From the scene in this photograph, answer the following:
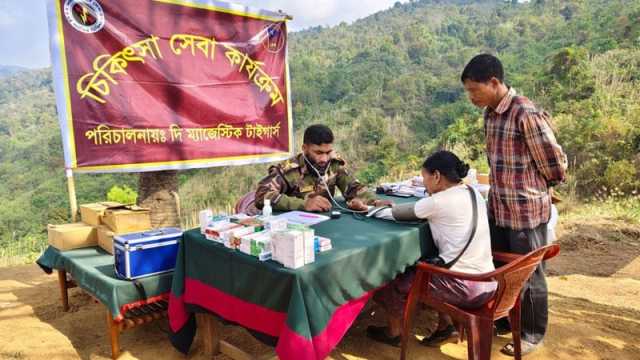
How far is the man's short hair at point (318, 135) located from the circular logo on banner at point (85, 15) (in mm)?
1889

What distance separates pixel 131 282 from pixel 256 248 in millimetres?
1053

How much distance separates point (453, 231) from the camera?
2.27 m

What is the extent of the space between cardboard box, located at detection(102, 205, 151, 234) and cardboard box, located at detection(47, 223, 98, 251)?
0.18m

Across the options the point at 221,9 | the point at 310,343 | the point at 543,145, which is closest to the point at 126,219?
the point at 310,343

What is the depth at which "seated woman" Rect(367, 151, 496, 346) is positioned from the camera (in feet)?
7.27

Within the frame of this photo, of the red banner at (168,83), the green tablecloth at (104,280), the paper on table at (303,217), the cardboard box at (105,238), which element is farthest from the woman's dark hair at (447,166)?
the red banner at (168,83)

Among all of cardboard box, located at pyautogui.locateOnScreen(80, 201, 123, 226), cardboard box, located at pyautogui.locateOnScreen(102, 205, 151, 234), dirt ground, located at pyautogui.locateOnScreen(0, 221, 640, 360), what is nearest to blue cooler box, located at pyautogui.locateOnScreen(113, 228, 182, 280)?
cardboard box, located at pyautogui.locateOnScreen(102, 205, 151, 234)

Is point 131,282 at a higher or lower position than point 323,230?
lower

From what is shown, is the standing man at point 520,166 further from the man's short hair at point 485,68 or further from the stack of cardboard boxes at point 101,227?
the stack of cardboard boxes at point 101,227

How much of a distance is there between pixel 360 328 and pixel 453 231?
1.10 metres

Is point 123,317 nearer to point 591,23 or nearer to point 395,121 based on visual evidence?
point 395,121

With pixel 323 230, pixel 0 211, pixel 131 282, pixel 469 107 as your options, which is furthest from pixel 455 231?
pixel 0 211

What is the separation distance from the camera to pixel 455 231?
7.43ft

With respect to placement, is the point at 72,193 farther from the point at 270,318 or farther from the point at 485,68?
the point at 485,68
